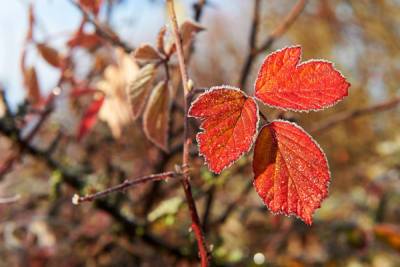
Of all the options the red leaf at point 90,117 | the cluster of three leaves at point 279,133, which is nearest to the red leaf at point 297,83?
the cluster of three leaves at point 279,133

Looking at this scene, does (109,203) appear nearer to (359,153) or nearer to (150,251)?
(150,251)

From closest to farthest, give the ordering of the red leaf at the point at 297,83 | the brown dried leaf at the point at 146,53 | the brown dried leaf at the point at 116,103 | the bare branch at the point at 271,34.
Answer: the red leaf at the point at 297,83, the brown dried leaf at the point at 146,53, the bare branch at the point at 271,34, the brown dried leaf at the point at 116,103

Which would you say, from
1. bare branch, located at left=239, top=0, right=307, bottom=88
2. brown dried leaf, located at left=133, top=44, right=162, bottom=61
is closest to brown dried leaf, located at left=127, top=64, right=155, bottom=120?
brown dried leaf, located at left=133, top=44, right=162, bottom=61

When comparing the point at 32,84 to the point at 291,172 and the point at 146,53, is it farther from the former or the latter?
the point at 291,172

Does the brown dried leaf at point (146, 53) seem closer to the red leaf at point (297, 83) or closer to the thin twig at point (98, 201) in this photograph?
the red leaf at point (297, 83)

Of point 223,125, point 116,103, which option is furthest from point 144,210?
point 223,125

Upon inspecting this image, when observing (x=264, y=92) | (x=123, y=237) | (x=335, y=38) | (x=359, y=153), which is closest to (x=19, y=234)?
(x=123, y=237)
